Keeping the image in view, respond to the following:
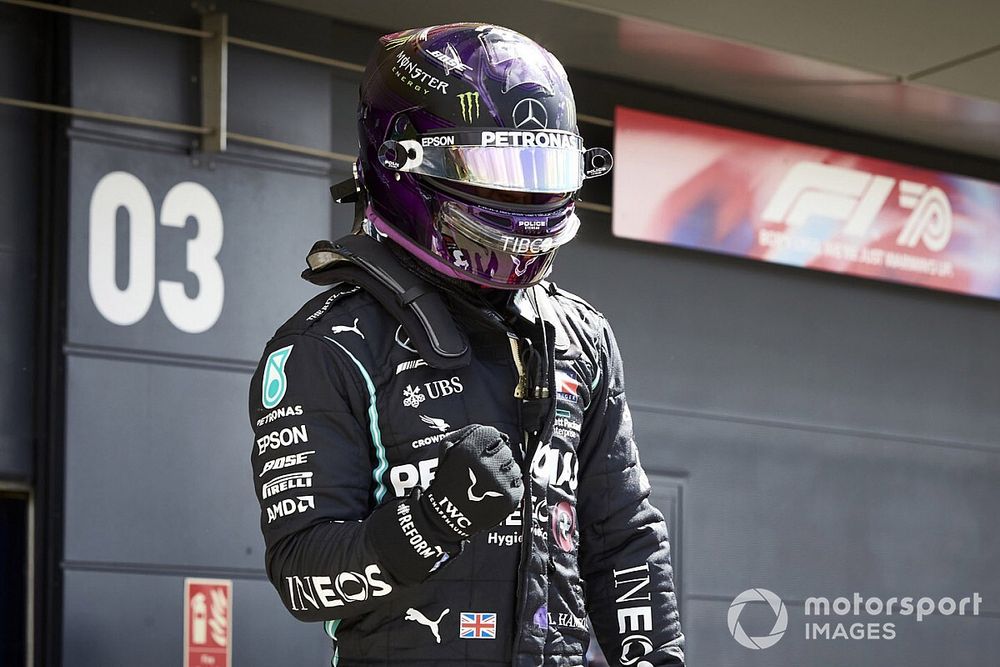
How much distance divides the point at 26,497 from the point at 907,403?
Result: 328cm

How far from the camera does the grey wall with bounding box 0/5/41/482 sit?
4.18 m

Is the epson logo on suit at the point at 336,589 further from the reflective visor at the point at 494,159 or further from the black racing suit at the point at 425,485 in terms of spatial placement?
the reflective visor at the point at 494,159

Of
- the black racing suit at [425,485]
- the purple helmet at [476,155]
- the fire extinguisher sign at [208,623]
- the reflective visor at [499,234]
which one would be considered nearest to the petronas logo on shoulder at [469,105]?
the purple helmet at [476,155]

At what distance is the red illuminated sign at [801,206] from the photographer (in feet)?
17.2

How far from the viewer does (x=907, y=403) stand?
5.96 metres

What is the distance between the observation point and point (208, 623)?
14.0ft

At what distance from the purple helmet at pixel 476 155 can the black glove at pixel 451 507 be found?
36cm

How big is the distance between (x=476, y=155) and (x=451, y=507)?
0.54m

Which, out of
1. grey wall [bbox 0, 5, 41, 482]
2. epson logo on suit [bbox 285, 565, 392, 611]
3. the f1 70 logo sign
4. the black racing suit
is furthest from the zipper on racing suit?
the f1 70 logo sign

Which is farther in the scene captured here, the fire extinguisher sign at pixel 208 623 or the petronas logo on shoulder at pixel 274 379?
the fire extinguisher sign at pixel 208 623

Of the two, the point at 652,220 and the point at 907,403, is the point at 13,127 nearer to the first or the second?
the point at 652,220

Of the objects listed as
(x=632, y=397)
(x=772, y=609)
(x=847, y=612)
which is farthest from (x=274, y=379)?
(x=847, y=612)

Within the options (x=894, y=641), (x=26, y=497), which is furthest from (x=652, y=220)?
(x=26, y=497)

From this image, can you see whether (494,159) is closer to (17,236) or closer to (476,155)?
(476,155)
